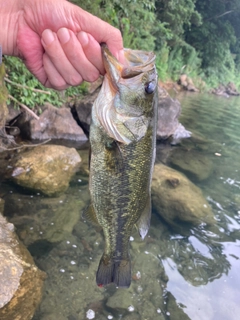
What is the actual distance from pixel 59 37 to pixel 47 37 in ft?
0.27

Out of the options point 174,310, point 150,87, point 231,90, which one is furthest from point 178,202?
point 231,90

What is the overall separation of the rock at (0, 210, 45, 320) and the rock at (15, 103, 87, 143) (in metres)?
4.24

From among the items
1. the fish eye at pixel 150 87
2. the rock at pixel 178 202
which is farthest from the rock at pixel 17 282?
the rock at pixel 178 202

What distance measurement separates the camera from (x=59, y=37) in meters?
1.87

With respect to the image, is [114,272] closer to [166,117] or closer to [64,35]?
[64,35]

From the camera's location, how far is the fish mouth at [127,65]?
70.6 inches

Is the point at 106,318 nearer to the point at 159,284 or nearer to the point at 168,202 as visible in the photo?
the point at 159,284

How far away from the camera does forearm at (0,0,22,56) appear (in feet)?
7.07

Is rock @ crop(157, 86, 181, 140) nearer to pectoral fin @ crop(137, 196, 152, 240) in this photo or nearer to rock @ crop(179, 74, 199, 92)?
pectoral fin @ crop(137, 196, 152, 240)

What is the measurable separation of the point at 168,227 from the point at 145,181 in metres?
A: 3.22

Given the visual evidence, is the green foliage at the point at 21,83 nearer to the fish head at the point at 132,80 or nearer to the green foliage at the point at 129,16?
the green foliage at the point at 129,16

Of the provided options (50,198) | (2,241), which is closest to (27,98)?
(50,198)

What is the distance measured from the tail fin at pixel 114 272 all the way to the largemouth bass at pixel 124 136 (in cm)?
40

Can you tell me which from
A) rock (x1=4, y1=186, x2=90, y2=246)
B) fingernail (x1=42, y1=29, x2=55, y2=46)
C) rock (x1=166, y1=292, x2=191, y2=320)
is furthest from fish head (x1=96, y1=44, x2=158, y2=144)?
rock (x1=4, y1=186, x2=90, y2=246)
